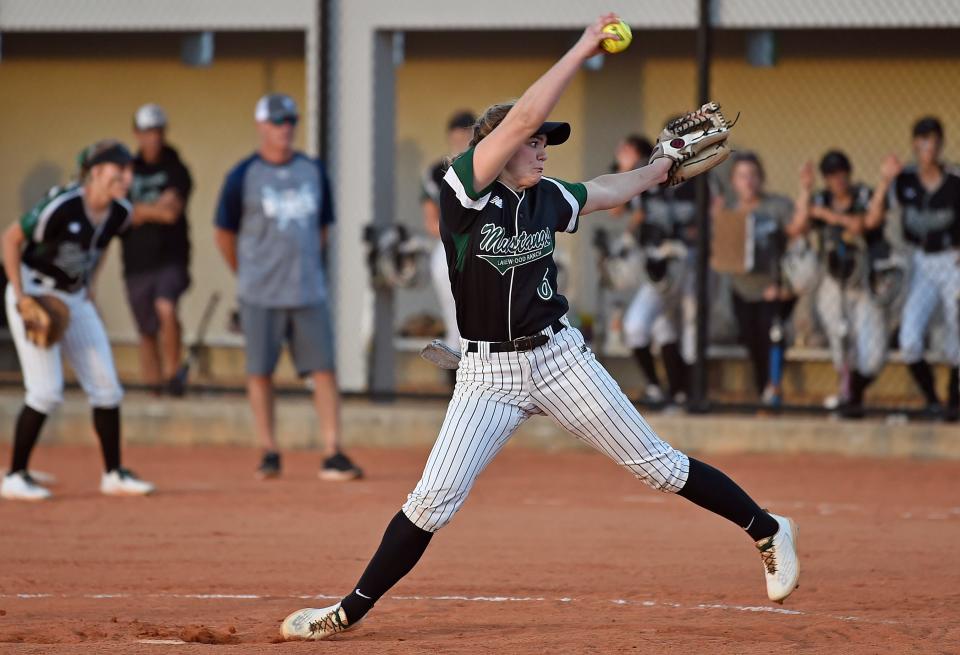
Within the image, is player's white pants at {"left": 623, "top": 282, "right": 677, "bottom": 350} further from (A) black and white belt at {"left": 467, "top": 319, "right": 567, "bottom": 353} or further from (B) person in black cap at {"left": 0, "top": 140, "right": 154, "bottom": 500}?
(A) black and white belt at {"left": 467, "top": 319, "right": 567, "bottom": 353}

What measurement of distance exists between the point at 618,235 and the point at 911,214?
8.59ft

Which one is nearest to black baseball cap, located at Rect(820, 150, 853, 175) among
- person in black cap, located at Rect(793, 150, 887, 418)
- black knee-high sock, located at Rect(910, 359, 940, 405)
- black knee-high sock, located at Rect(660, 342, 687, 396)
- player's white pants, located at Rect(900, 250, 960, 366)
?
person in black cap, located at Rect(793, 150, 887, 418)

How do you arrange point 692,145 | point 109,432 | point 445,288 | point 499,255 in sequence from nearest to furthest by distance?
1. point 499,255
2. point 692,145
3. point 109,432
4. point 445,288

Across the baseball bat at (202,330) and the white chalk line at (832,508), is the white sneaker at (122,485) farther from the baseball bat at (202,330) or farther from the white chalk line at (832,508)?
the baseball bat at (202,330)

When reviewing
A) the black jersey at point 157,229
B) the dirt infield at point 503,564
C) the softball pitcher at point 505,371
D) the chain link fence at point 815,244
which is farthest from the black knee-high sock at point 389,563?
the black jersey at point 157,229

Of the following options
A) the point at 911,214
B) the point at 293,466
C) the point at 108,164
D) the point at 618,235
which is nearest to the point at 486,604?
the point at 108,164

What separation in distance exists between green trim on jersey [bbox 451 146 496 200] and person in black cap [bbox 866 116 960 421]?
652 cm

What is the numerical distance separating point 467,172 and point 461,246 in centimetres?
30

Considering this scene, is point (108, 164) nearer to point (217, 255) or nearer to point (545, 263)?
point (545, 263)

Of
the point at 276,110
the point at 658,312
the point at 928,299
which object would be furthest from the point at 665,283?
the point at 276,110

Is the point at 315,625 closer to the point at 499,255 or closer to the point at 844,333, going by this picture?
the point at 499,255

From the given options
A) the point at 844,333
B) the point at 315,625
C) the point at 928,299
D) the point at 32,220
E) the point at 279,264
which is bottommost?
the point at 315,625

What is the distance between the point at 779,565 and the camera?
5801 mm

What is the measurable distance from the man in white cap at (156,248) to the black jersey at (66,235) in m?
A: 3.44
